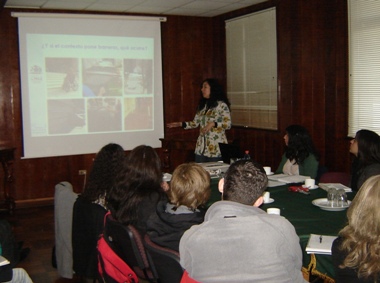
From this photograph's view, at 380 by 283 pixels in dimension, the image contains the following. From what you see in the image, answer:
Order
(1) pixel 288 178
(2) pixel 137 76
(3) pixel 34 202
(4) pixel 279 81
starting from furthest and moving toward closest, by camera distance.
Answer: (2) pixel 137 76, (3) pixel 34 202, (4) pixel 279 81, (1) pixel 288 178

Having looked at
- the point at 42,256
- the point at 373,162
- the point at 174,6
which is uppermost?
the point at 174,6

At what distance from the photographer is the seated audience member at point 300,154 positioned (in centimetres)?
421

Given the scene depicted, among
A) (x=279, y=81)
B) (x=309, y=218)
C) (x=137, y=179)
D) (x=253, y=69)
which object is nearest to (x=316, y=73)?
(x=279, y=81)

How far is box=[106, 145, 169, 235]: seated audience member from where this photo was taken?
105 inches

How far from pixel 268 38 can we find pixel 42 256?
3.89 metres

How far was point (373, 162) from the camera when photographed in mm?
3582

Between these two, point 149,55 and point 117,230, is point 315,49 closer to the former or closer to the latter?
point 149,55

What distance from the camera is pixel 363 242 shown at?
1.77 metres

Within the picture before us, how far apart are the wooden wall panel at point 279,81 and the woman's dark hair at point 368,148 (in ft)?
6.02

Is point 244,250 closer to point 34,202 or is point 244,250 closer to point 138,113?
point 34,202

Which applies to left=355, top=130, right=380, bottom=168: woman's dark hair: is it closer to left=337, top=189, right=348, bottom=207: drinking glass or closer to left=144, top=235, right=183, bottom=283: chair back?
left=337, top=189, right=348, bottom=207: drinking glass

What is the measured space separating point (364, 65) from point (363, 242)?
3799mm

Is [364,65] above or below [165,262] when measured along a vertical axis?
above

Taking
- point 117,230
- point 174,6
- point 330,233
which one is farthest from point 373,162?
point 174,6
